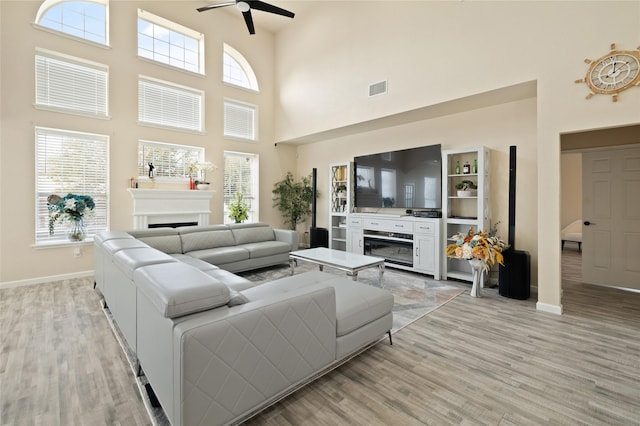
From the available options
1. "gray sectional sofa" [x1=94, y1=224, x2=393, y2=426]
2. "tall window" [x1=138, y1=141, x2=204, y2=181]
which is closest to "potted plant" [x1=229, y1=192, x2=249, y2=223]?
"tall window" [x1=138, y1=141, x2=204, y2=181]

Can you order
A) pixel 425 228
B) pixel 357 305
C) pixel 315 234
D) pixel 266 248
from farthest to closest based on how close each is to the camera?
pixel 315 234
pixel 266 248
pixel 425 228
pixel 357 305

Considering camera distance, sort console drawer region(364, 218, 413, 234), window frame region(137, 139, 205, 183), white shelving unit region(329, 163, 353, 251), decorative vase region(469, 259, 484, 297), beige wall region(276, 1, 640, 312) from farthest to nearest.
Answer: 1. white shelving unit region(329, 163, 353, 251)
2. window frame region(137, 139, 205, 183)
3. console drawer region(364, 218, 413, 234)
4. decorative vase region(469, 259, 484, 297)
5. beige wall region(276, 1, 640, 312)

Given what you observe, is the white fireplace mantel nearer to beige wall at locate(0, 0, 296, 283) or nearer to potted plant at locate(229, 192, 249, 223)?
beige wall at locate(0, 0, 296, 283)

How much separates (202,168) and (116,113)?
1.62 meters

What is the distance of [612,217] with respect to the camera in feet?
14.0

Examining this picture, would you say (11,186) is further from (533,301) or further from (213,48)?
(533,301)

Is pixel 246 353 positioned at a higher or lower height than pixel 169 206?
lower

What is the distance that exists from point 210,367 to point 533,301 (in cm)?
392

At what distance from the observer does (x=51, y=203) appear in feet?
14.1

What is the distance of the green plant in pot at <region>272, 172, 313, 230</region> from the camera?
722 centimetres

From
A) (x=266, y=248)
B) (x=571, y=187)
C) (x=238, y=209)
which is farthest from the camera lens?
(x=571, y=187)

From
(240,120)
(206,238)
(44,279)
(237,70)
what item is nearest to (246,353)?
(206,238)

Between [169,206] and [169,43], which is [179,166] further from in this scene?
[169,43]

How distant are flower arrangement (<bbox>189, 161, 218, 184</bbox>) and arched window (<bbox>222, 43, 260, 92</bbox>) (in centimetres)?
202
